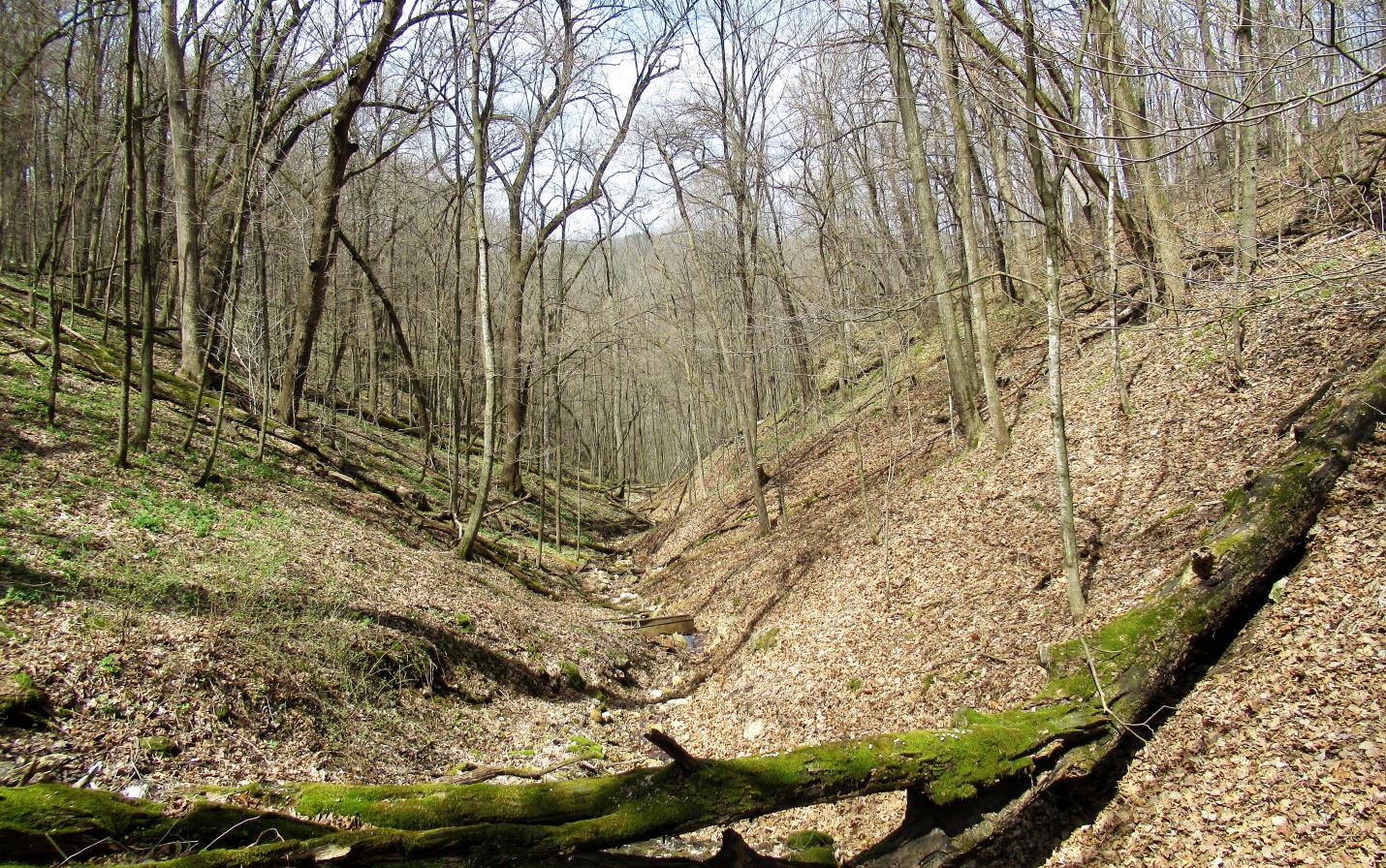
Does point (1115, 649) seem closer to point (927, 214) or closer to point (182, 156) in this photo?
point (927, 214)

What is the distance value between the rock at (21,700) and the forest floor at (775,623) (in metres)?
0.11

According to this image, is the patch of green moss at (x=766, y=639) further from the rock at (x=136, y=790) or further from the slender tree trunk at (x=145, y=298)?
the slender tree trunk at (x=145, y=298)

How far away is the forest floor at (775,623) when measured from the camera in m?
4.48

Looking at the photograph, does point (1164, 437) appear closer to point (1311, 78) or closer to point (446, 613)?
point (1311, 78)

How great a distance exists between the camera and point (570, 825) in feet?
12.7

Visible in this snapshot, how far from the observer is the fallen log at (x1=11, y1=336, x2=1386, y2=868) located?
127 inches

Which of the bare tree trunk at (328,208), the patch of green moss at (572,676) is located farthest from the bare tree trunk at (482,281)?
the patch of green moss at (572,676)

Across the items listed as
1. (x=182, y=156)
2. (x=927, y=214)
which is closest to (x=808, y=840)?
(x=927, y=214)

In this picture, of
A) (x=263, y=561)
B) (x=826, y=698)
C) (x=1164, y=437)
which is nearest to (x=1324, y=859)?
(x=826, y=698)

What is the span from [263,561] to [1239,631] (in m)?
9.32

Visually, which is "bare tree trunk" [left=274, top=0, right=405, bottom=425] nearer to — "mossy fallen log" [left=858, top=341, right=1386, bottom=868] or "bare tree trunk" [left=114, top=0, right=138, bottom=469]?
"bare tree trunk" [left=114, top=0, right=138, bottom=469]

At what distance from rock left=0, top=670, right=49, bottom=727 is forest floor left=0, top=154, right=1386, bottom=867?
11cm

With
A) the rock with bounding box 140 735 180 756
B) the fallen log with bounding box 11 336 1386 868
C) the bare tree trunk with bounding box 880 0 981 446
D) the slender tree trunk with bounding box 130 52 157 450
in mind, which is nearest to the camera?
the fallen log with bounding box 11 336 1386 868

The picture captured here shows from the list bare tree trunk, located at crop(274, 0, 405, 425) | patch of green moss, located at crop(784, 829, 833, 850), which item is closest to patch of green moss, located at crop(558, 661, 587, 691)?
patch of green moss, located at crop(784, 829, 833, 850)
